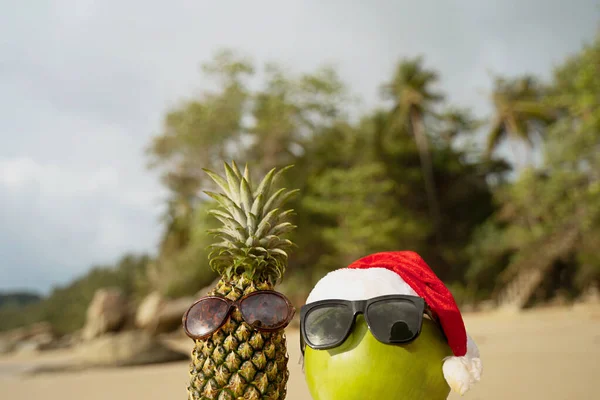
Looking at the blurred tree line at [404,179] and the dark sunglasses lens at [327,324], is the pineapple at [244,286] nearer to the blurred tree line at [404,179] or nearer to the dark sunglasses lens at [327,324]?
the dark sunglasses lens at [327,324]

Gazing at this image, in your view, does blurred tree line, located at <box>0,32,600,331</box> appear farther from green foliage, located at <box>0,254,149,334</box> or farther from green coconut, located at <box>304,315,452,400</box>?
green coconut, located at <box>304,315,452,400</box>

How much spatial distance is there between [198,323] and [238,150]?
21917 mm

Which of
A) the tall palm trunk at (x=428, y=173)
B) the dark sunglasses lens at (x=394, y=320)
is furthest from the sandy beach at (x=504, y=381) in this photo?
the tall palm trunk at (x=428, y=173)

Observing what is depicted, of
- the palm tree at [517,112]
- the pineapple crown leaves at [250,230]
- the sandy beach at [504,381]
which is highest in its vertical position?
the palm tree at [517,112]

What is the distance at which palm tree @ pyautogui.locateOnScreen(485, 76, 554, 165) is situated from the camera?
1041 inches

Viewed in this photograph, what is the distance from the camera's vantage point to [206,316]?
8.63 ft

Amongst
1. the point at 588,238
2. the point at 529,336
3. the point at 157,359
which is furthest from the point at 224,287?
the point at 588,238

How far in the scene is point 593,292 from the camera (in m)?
22.1

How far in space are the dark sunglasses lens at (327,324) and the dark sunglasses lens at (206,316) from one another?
1.69 feet

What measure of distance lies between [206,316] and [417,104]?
93.5 ft

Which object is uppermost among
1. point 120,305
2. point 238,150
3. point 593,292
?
point 238,150

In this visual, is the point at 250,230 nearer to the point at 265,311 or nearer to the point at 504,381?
the point at 265,311

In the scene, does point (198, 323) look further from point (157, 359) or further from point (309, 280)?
point (309, 280)

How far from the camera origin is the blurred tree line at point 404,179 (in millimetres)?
18281
